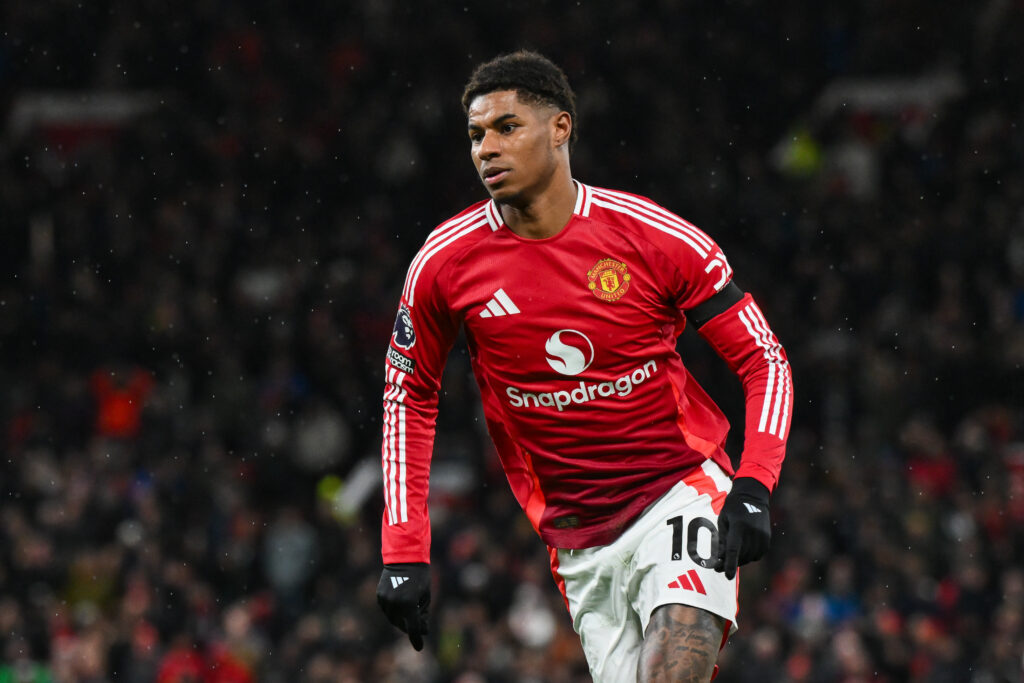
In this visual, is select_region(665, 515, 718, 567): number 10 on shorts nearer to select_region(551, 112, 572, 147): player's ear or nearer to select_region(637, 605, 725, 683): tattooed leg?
select_region(637, 605, 725, 683): tattooed leg

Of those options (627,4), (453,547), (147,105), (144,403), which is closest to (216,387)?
(144,403)

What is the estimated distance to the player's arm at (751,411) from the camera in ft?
12.8

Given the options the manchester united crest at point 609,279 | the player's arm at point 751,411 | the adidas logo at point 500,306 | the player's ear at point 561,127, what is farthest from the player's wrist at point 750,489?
the player's ear at point 561,127

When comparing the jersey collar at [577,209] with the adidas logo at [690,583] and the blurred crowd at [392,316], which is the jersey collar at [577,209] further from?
the blurred crowd at [392,316]

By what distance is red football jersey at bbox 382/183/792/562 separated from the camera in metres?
4.35

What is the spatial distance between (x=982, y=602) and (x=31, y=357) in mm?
8697

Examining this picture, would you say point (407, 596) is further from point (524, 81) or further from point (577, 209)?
point (524, 81)

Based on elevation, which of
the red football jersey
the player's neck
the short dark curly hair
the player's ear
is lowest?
the red football jersey

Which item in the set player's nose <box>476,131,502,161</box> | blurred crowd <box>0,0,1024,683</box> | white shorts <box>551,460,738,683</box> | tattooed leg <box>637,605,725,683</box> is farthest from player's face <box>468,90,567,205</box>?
blurred crowd <box>0,0,1024,683</box>

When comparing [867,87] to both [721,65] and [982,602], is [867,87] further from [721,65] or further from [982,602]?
[982,602]

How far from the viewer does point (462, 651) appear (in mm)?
10953

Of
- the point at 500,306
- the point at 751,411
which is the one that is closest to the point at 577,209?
the point at 500,306

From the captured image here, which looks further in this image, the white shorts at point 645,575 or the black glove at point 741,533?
the white shorts at point 645,575

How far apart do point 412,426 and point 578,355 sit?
0.57 metres
